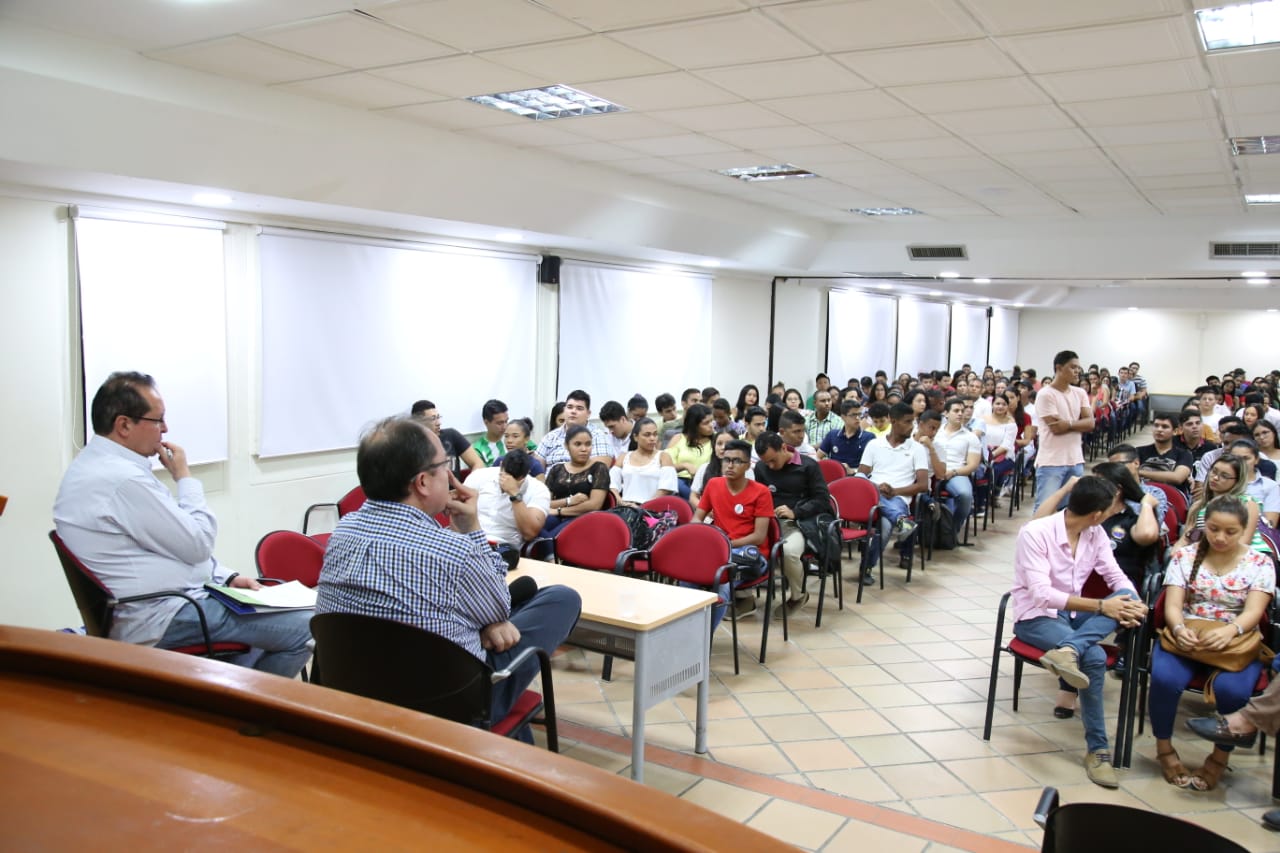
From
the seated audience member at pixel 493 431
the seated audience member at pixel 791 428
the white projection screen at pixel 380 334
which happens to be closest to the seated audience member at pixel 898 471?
the seated audience member at pixel 791 428

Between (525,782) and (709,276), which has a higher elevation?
(709,276)

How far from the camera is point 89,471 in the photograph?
10.0ft

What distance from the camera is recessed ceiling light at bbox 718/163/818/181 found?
6629 millimetres

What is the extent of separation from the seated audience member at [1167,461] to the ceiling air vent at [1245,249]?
2.54m

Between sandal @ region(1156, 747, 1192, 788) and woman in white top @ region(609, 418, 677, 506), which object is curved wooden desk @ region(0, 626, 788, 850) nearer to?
sandal @ region(1156, 747, 1192, 788)

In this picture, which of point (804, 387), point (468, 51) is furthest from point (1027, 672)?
point (804, 387)

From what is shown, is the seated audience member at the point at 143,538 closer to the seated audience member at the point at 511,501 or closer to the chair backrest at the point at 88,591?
the chair backrest at the point at 88,591

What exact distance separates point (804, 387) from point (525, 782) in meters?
11.8

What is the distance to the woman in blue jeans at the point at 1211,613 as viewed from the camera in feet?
11.5

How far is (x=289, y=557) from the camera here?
393 centimetres

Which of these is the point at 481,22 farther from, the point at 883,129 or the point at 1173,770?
the point at 1173,770

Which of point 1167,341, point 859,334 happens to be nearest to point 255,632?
point 859,334

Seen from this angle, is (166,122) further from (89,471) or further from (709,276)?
(709,276)

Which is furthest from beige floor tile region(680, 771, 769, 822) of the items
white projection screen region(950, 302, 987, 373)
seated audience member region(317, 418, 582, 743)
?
white projection screen region(950, 302, 987, 373)
